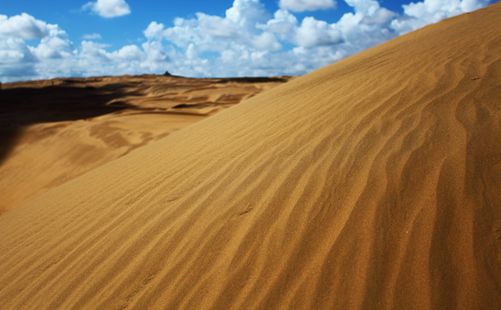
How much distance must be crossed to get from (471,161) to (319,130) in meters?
1.28

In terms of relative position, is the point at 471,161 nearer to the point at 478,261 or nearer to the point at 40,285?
the point at 478,261

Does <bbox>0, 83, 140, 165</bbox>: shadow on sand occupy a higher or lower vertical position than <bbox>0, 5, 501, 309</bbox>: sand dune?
higher

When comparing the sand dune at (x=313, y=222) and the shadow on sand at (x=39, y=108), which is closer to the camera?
the sand dune at (x=313, y=222)

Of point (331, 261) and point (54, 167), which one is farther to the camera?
point (54, 167)

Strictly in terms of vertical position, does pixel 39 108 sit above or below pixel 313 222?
above

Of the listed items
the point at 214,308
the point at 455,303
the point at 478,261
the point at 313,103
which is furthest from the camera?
the point at 313,103

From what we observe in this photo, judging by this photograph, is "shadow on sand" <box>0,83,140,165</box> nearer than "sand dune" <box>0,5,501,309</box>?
No

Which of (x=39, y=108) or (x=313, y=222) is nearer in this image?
(x=313, y=222)

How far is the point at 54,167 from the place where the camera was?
25.2ft

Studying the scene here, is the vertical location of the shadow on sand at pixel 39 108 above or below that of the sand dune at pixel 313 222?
above

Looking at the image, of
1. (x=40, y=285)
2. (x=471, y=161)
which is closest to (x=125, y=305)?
(x=40, y=285)

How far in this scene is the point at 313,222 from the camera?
6.23 feet

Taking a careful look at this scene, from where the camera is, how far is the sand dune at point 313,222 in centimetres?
152

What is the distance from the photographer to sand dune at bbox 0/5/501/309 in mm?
1521
